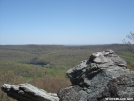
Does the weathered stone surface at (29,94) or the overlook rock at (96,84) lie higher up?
the overlook rock at (96,84)

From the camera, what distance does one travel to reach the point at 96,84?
1146 centimetres

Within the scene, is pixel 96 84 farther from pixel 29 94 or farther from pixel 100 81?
pixel 29 94

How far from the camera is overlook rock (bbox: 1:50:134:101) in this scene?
11000 mm

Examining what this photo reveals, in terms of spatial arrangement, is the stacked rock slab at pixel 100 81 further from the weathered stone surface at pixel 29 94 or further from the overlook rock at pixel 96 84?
the weathered stone surface at pixel 29 94

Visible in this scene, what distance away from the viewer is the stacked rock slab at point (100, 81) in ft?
36.0

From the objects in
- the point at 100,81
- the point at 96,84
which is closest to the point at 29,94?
the point at 96,84

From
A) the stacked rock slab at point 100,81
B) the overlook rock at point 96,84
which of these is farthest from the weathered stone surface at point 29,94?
the stacked rock slab at point 100,81

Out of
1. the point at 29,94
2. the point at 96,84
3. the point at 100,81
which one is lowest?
the point at 29,94

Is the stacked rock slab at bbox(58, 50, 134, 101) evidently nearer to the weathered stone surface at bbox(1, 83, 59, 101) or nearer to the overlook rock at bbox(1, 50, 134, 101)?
the overlook rock at bbox(1, 50, 134, 101)

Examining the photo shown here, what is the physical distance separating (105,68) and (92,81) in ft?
3.94

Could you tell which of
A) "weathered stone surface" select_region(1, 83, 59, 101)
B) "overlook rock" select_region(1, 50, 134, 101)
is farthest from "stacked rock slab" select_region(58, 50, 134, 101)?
"weathered stone surface" select_region(1, 83, 59, 101)

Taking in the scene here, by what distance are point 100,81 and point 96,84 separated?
1.02 feet

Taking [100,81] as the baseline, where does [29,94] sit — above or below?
below

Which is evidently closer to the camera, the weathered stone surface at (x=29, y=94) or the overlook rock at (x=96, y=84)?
the overlook rock at (x=96, y=84)
